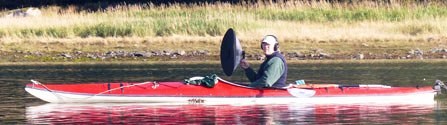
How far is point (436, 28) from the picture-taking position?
4691 cm

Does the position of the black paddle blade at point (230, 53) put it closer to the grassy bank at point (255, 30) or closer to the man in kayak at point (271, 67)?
the man in kayak at point (271, 67)

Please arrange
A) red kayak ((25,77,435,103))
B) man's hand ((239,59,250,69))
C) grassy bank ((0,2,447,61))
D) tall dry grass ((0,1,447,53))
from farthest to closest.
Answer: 1. tall dry grass ((0,1,447,53))
2. grassy bank ((0,2,447,61))
3. man's hand ((239,59,250,69))
4. red kayak ((25,77,435,103))

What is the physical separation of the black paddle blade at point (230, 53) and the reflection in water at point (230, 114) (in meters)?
1.54

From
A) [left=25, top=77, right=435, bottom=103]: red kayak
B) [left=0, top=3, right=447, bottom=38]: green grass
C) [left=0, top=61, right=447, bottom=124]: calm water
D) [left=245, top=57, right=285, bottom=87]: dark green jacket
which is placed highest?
[left=0, top=3, right=447, bottom=38]: green grass

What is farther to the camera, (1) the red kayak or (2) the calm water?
(1) the red kayak

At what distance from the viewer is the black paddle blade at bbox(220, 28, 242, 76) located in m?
28.2

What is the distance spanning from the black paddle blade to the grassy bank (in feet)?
54.0

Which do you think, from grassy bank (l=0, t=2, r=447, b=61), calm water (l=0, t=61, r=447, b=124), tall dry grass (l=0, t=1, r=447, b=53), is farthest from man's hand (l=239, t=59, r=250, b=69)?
tall dry grass (l=0, t=1, r=447, b=53)

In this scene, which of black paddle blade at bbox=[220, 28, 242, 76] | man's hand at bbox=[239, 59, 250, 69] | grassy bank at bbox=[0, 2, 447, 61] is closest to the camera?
man's hand at bbox=[239, 59, 250, 69]

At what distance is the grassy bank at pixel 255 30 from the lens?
45.9m

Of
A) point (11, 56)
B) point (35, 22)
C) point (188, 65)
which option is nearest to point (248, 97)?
point (188, 65)

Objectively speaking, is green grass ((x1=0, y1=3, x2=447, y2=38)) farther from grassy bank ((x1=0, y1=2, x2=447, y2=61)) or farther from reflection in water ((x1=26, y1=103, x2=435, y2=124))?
reflection in water ((x1=26, y1=103, x2=435, y2=124))

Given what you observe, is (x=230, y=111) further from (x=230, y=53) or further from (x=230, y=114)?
(x=230, y=53)

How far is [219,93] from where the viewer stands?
27.1 metres
